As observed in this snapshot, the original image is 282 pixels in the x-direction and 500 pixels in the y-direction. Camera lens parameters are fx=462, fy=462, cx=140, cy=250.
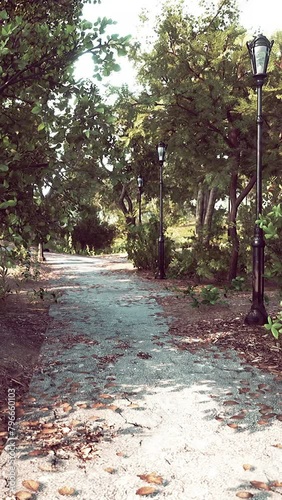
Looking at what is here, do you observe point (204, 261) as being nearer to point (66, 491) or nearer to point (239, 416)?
point (239, 416)

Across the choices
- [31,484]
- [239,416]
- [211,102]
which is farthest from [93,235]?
[31,484]

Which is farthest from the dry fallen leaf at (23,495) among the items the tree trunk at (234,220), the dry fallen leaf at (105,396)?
the tree trunk at (234,220)

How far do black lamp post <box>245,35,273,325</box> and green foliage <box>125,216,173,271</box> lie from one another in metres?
8.01

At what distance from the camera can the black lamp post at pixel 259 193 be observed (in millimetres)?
6805

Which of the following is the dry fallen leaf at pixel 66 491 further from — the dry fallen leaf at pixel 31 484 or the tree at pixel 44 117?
the tree at pixel 44 117

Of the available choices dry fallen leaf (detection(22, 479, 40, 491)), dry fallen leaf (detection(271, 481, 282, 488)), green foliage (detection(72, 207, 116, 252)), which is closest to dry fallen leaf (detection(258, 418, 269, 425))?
dry fallen leaf (detection(271, 481, 282, 488))

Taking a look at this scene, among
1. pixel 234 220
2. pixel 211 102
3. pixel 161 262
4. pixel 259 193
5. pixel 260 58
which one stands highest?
pixel 211 102

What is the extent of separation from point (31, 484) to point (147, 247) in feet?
42.2

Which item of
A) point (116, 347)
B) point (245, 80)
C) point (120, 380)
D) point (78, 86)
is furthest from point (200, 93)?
point (120, 380)

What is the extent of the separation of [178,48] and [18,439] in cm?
1009

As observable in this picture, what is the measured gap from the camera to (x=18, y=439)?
3.61 metres

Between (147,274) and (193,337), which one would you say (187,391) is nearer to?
(193,337)

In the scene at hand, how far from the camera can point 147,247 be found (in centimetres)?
1570

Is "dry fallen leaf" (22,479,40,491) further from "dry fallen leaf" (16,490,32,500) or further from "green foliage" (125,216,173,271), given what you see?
"green foliage" (125,216,173,271)
